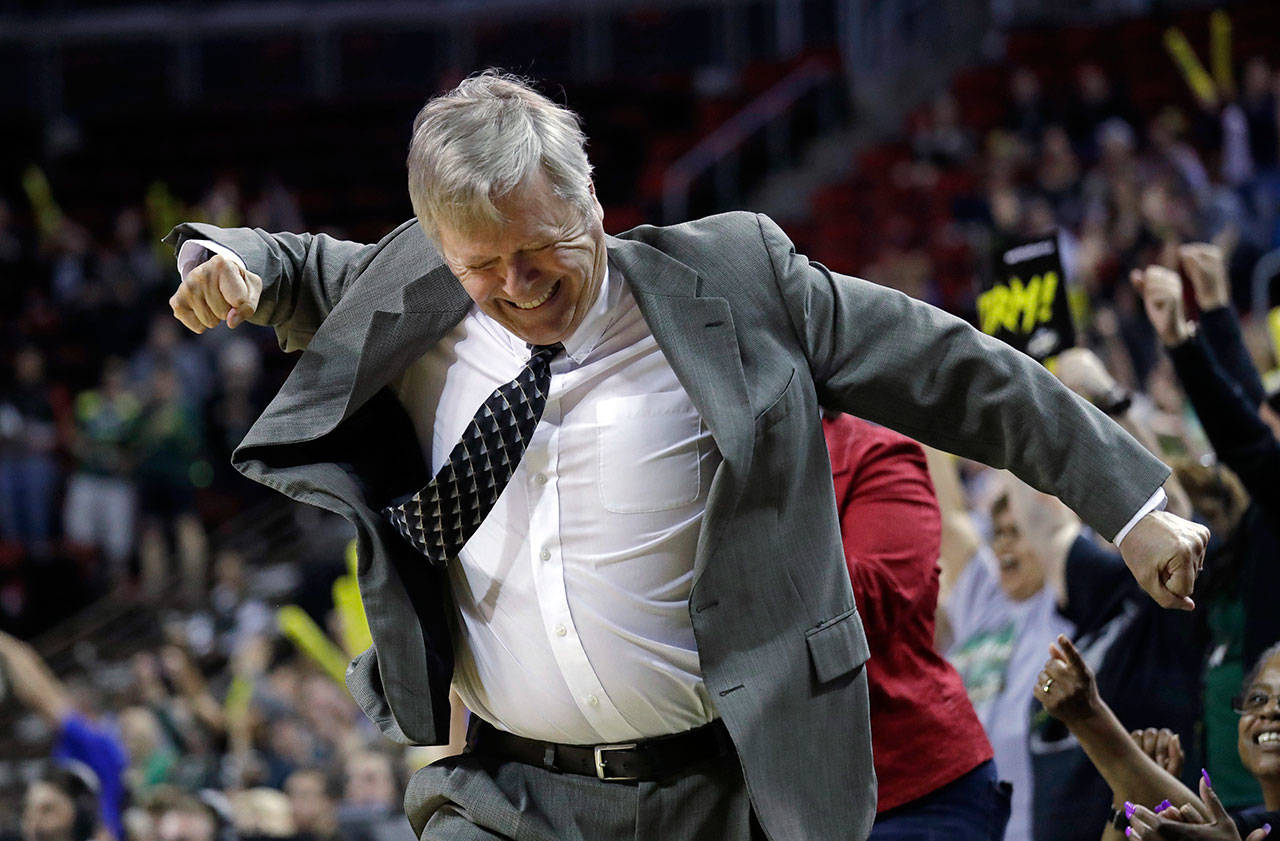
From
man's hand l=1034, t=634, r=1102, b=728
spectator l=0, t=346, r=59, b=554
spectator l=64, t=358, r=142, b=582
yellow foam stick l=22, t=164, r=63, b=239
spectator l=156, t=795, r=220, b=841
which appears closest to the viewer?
man's hand l=1034, t=634, r=1102, b=728

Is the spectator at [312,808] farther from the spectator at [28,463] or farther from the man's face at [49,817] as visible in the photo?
the spectator at [28,463]

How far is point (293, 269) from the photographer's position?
2285 mm

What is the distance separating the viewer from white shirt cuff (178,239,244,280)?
2.14 meters

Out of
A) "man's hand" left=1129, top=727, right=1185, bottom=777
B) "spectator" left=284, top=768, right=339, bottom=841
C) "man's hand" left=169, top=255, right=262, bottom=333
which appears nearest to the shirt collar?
"man's hand" left=169, top=255, right=262, bottom=333

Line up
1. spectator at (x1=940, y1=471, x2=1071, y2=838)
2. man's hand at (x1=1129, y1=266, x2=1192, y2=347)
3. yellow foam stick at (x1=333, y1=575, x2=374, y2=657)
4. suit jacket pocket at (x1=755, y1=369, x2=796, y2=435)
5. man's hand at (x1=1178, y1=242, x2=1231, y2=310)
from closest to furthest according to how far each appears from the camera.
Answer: suit jacket pocket at (x1=755, y1=369, x2=796, y2=435)
man's hand at (x1=1129, y1=266, x2=1192, y2=347)
man's hand at (x1=1178, y1=242, x2=1231, y2=310)
spectator at (x1=940, y1=471, x2=1071, y2=838)
yellow foam stick at (x1=333, y1=575, x2=374, y2=657)

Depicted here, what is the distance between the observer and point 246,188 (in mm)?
13445

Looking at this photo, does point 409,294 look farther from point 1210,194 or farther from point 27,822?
point 1210,194

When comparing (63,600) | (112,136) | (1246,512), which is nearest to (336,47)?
(112,136)

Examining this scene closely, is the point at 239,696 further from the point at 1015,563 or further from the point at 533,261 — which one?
the point at 533,261

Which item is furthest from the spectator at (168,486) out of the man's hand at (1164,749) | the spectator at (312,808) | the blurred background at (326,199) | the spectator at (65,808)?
the man's hand at (1164,749)

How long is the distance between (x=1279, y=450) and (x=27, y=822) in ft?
15.7

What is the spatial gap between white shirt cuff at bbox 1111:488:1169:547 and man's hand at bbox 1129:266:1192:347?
3.75 ft

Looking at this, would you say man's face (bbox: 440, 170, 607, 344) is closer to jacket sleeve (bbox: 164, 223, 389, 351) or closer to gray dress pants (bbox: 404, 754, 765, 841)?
jacket sleeve (bbox: 164, 223, 389, 351)

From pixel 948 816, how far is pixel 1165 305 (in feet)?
3.64
